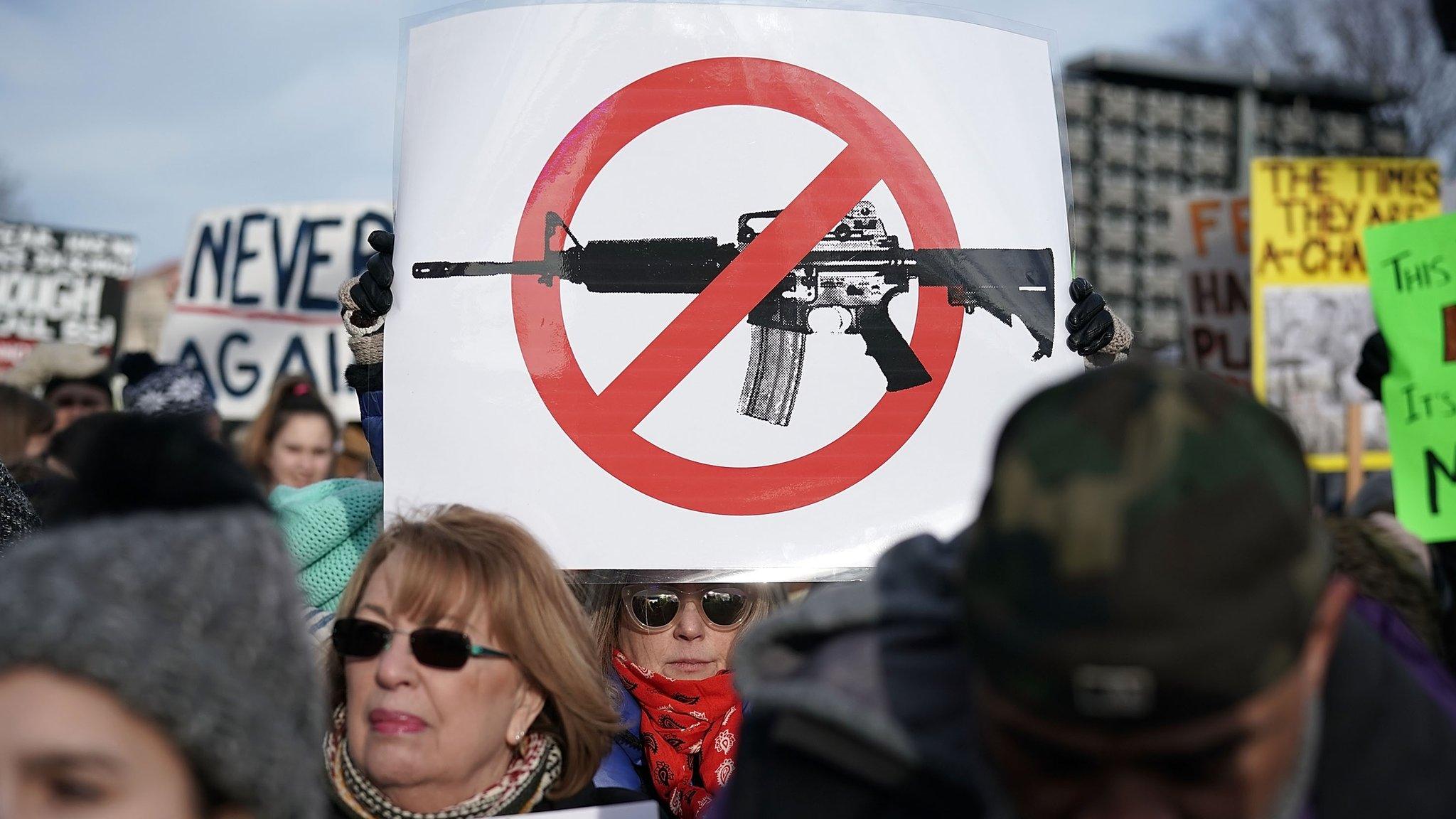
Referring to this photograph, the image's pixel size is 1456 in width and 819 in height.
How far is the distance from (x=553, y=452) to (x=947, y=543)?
Answer: 1118mm

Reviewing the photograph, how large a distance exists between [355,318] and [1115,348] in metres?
1.43

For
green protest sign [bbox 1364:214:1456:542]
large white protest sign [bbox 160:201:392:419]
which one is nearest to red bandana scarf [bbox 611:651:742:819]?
green protest sign [bbox 1364:214:1456:542]

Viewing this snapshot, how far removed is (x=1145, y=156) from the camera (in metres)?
13.2

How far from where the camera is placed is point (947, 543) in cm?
143

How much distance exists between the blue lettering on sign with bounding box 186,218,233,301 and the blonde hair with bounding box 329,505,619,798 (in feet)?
20.1

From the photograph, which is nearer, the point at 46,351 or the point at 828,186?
the point at 828,186

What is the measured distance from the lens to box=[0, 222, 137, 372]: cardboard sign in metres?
9.15

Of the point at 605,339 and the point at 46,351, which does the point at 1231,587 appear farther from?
the point at 46,351

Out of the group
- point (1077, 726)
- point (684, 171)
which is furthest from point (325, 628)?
point (1077, 726)

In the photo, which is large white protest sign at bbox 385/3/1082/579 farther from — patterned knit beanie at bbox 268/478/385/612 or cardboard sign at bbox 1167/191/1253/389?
cardboard sign at bbox 1167/191/1253/389

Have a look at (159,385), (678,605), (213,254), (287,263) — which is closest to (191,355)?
(213,254)

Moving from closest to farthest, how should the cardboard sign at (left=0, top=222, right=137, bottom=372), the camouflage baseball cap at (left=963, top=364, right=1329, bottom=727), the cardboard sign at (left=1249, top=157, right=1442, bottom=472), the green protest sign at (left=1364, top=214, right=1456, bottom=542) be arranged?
the camouflage baseball cap at (left=963, top=364, right=1329, bottom=727)
the green protest sign at (left=1364, top=214, right=1456, bottom=542)
the cardboard sign at (left=1249, top=157, right=1442, bottom=472)
the cardboard sign at (left=0, top=222, right=137, bottom=372)

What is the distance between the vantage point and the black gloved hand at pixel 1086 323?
2533 millimetres

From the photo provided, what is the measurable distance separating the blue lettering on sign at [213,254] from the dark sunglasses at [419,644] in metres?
6.26
